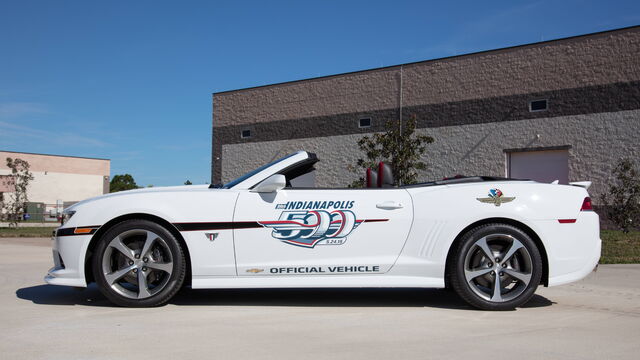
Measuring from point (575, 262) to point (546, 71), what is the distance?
18.4 meters

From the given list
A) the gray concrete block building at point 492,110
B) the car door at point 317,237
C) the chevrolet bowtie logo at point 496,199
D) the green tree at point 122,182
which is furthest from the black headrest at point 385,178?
the green tree at point 122,182

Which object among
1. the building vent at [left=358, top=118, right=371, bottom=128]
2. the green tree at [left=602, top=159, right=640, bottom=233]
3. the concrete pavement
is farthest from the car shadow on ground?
the building vent at [left=358, top=118, right=371, bottom=128]

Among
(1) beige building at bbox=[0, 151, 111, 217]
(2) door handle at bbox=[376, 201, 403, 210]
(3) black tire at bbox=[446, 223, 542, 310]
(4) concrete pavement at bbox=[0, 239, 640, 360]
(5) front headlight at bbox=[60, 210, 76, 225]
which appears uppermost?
(1) beige building at bbox=[0, 151, 111, 217]

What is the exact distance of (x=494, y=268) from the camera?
189 inches

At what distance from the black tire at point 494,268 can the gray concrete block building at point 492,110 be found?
1738cm

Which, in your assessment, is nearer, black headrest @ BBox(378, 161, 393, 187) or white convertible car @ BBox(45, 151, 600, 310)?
white convertible car @ BBox(45, 151, 600, 310)

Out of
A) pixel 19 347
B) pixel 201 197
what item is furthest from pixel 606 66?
pixel 19 347

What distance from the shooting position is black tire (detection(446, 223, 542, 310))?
4.79 metres

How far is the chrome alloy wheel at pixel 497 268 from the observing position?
4.80 m

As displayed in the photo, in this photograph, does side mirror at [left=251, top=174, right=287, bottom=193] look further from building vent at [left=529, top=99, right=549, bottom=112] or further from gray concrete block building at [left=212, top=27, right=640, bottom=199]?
building vent at [left=529, top=99, right=549, bottom=112]

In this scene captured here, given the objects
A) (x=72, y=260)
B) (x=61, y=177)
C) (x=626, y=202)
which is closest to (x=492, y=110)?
(x=626, y=202)

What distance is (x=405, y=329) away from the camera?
159 inches

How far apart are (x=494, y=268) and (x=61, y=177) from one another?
2517 inches

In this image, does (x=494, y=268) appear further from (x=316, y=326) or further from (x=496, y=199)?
(x=316, y=326)
